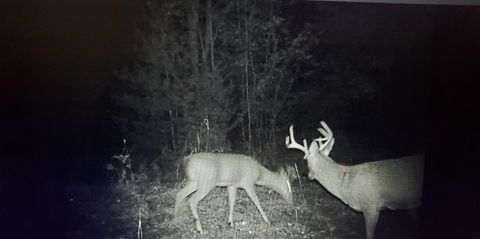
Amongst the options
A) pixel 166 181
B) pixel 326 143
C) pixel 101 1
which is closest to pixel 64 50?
pixel 101 1

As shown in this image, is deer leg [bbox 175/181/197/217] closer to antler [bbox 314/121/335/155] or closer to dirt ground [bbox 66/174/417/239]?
dirt ground [bbox 66/174/417/239]

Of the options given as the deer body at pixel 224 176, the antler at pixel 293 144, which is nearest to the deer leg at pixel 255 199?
the deer body at pixel 224 176

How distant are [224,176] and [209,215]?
78 millimetres

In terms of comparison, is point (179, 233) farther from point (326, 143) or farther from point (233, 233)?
point (326, 143)

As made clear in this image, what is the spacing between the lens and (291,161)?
1035 millimetres

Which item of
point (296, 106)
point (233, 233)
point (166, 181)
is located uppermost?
point (296, 106)

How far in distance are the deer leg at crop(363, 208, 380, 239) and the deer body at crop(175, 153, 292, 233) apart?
167mm

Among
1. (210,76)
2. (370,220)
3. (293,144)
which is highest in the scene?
(210,76)

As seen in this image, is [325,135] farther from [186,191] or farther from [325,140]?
[186,191]

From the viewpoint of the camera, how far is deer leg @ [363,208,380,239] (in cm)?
105

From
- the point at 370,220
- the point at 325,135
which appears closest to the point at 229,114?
the point at 325,135

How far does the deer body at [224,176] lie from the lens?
3.35ft

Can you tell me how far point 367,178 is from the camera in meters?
1.04

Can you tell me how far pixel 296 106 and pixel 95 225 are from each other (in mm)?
424
